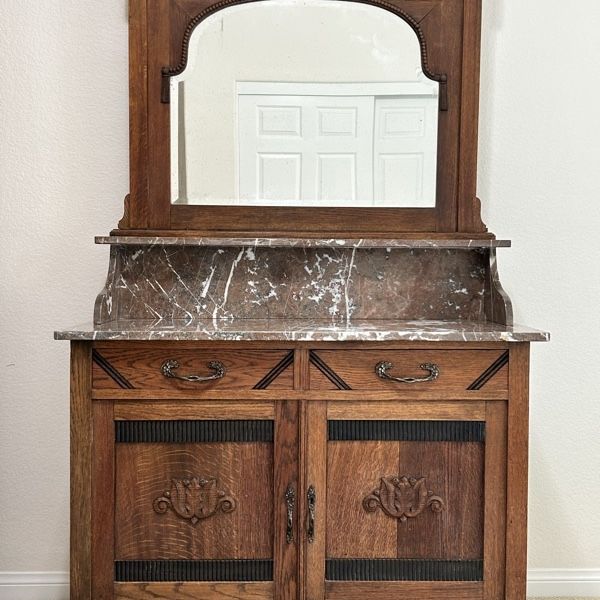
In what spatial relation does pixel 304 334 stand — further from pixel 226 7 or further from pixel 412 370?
pixel 226 7

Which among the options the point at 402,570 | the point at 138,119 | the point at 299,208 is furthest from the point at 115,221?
the point at 402,570

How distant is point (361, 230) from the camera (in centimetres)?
217

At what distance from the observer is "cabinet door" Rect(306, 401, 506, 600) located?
1.80 meters

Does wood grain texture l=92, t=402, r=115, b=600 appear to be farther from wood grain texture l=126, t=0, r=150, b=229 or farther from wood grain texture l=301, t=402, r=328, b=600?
wood grain texture l=126, t=0, r=150, b=229

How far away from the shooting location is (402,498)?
5.93ft

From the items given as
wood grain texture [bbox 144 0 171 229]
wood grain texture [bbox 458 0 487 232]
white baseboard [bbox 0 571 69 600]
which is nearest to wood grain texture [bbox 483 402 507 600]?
wood grain texture [bbox 458 0 487 232]

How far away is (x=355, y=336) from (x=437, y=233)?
0.58 meters

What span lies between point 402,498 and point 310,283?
0.73m

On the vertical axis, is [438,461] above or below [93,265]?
below

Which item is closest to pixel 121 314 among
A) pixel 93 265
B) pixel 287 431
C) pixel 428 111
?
pixel 93 265

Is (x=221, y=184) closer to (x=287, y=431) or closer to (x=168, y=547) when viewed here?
(x=287, y=431)

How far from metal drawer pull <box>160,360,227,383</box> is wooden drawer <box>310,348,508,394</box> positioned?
0.23m

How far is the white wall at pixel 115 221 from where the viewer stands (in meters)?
2.31

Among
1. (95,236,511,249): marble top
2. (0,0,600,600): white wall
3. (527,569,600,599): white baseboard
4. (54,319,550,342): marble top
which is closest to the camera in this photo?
(54,319,550,342): marble top
